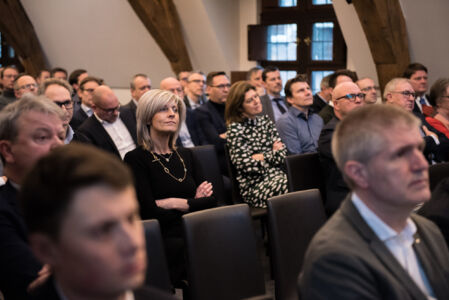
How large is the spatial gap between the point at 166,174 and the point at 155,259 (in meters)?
1.08

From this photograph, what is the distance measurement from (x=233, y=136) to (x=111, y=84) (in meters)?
6.75

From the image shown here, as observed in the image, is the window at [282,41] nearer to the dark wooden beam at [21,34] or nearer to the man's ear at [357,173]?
the dark wooden beam at [21,34]

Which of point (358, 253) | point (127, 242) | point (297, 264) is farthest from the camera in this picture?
point (297, 264)

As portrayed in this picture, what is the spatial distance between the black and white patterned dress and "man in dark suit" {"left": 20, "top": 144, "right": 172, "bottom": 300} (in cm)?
291

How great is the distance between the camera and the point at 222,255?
224 cm

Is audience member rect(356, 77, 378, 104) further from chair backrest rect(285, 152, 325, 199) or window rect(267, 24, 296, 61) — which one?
window rect(267, 24, 296, 61)

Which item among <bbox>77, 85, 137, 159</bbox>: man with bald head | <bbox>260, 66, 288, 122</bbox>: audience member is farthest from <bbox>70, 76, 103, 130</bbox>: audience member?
<bbox>260, 66, 288, 122</bbox>: audience member

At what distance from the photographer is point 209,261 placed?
7.25 ft

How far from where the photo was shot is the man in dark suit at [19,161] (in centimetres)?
167

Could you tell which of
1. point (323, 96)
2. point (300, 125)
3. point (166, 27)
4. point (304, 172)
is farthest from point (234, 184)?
point (166, 27)

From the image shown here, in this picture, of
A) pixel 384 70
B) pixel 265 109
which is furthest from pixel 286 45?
pixel 265 109

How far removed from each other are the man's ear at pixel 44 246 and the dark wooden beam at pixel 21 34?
10493 mm

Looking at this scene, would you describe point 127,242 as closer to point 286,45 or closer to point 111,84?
point 286,45

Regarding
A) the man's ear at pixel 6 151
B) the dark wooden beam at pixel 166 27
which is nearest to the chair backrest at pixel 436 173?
the man's ear at pixel 6 151
